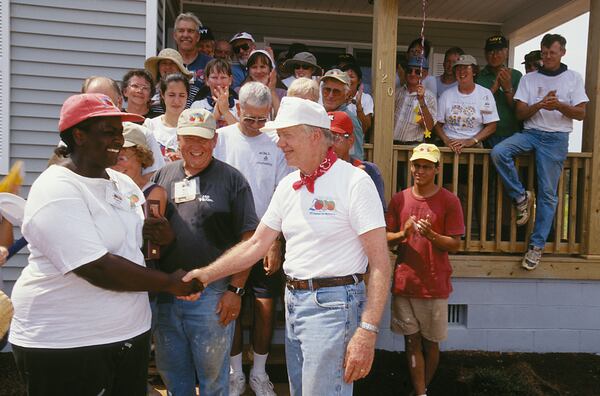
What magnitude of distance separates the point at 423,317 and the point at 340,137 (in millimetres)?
1621

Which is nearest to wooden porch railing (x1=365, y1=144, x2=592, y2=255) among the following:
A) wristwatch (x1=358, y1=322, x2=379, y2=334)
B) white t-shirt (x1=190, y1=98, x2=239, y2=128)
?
white t-shirt (x1=190, y1=98, x2=239, y2=128)

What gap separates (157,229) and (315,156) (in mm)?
898

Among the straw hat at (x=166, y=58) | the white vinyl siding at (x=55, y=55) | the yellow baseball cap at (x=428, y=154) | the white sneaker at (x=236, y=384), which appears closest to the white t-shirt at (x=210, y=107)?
the straw hat at (x=166, y=58)

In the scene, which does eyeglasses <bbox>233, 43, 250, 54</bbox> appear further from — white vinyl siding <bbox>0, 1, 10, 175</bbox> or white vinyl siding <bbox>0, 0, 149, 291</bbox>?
white vinyl siding <bbox>0, 1, 10, 175</bbox>

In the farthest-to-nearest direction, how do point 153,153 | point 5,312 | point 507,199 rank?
1. point 507,199
2. point 153,153
3. point 5,312

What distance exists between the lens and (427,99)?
5.50m

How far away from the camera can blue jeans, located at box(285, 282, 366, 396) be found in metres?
2.33

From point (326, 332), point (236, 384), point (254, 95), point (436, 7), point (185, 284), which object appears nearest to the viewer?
point (326, 332)

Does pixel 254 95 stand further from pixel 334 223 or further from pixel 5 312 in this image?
pixel 5 312

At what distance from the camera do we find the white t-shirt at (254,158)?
383 centimetres

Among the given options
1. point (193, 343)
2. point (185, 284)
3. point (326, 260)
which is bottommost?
point (193, 343)

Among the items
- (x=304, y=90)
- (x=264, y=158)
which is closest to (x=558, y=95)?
(x=304, y=90)

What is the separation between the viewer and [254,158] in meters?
3.83

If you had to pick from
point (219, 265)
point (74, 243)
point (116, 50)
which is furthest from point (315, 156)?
point (116, 50)
